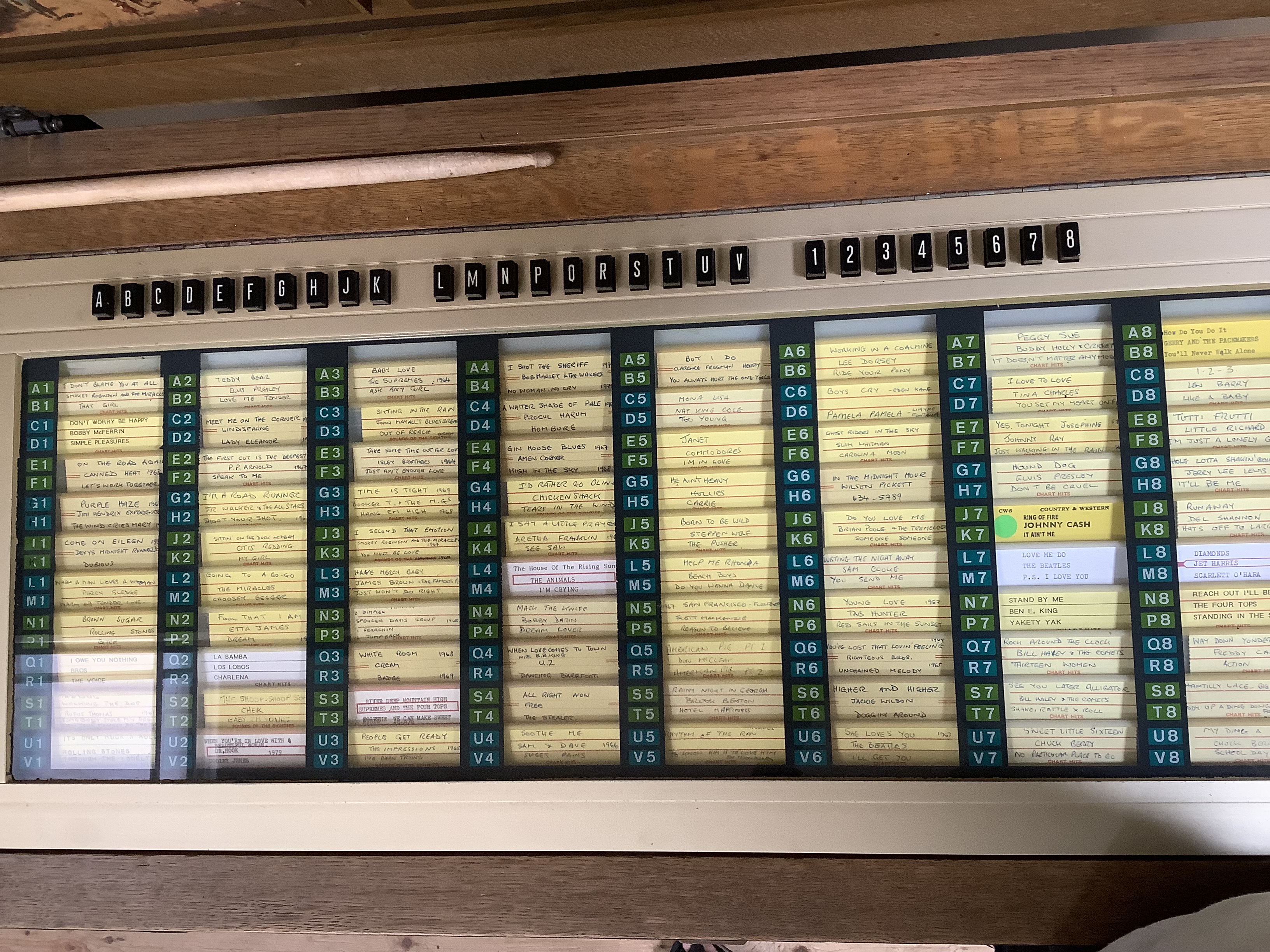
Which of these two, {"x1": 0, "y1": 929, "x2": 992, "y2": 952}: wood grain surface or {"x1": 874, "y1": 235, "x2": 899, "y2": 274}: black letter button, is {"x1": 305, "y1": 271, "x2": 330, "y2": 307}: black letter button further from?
{"x1": 0, "y1": 929, "x2": 992, "y2": 952}: wood grain surface

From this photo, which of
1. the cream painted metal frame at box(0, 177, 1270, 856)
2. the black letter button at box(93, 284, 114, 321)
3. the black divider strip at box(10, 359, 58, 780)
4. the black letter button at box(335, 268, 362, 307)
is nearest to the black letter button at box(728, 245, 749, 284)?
the cream painted metal frame at box(0, 177, 1270, 856)

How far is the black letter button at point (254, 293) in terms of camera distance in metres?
1.26

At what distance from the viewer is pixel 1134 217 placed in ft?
3.79

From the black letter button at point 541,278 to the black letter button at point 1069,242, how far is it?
756 millimetres

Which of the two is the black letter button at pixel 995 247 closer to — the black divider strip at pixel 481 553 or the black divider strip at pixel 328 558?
the black divider strip at pixel 481 553

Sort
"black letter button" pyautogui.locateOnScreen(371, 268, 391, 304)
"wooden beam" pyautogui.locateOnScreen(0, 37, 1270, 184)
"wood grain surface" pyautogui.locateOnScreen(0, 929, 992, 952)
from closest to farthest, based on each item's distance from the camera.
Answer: "wooden beam" pyautogui.locateOnScreen(0, 37, 1270, 184)
"black letter button" pyautogui.locateOnScreen(371, 268, 391, 304)
"wood grain surface" pyautogui.locateOnScreen(0, 929, 992, 952)

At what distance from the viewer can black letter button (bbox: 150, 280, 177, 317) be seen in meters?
1.27

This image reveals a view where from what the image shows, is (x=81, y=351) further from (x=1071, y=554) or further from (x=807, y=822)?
(x=1071, y=554)

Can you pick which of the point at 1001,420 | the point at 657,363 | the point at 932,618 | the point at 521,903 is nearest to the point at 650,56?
the point at 657,363

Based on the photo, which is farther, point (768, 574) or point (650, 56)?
point (768, 574)

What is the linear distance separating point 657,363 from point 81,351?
3.10ft

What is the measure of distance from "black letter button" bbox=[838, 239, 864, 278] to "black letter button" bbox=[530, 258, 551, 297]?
44 centimetres

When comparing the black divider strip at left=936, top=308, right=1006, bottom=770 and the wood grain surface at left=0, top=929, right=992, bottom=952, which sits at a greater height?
the black divider strip at left=936, top=308, right=1006, bottom=770

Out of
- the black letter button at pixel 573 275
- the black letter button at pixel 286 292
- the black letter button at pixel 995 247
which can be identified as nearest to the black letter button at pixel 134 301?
the black letter button at pixel 286 292
